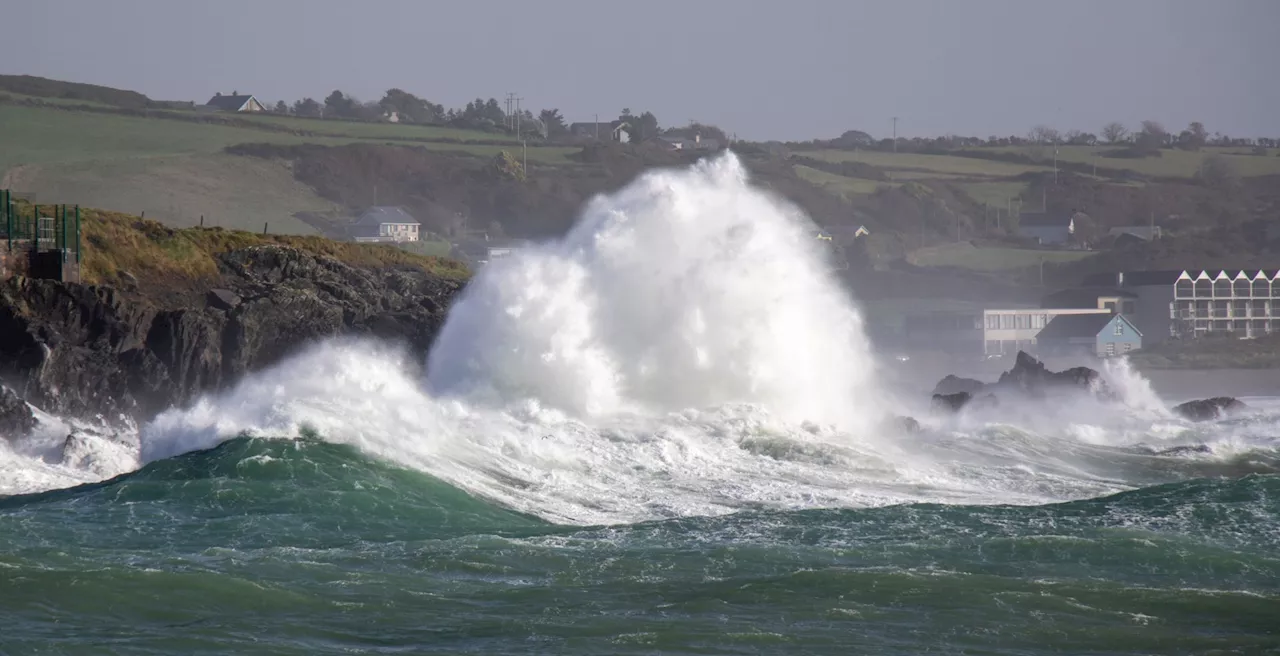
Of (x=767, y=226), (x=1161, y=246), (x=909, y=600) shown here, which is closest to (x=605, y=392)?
(x=767, y=226)

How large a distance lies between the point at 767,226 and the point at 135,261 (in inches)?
496

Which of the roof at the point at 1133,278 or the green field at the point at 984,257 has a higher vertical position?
the green field at the point at 984,257

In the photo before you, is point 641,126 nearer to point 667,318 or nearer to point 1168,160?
point 1168,160

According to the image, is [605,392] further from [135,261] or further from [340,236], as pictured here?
[340,236]

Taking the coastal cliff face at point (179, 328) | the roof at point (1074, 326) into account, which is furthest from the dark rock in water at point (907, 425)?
the roof at point (1074, 326)

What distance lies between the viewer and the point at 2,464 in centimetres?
1938

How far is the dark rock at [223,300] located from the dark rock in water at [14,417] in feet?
23.0

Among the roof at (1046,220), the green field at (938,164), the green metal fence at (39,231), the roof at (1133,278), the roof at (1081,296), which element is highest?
the green field at (938,164)

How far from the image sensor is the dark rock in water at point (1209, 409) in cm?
3575

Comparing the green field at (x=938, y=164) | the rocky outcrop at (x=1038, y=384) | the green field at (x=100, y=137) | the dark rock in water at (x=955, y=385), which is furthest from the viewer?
the green field at (x=938, y=164)

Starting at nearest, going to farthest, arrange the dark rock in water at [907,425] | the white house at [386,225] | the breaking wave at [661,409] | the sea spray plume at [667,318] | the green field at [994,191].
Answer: the breaking wave at [661,409], the sea spray plume at [667,318], the dark rock in water at [907,425], the white house at [386,225], the green field at [994,191]

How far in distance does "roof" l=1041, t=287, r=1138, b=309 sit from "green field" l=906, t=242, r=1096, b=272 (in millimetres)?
6925

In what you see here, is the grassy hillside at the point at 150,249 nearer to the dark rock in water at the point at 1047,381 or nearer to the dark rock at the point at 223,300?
the dark rock at the point at 223,300

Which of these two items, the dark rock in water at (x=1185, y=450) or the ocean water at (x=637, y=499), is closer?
the ocean water at (x=637, y=499)
